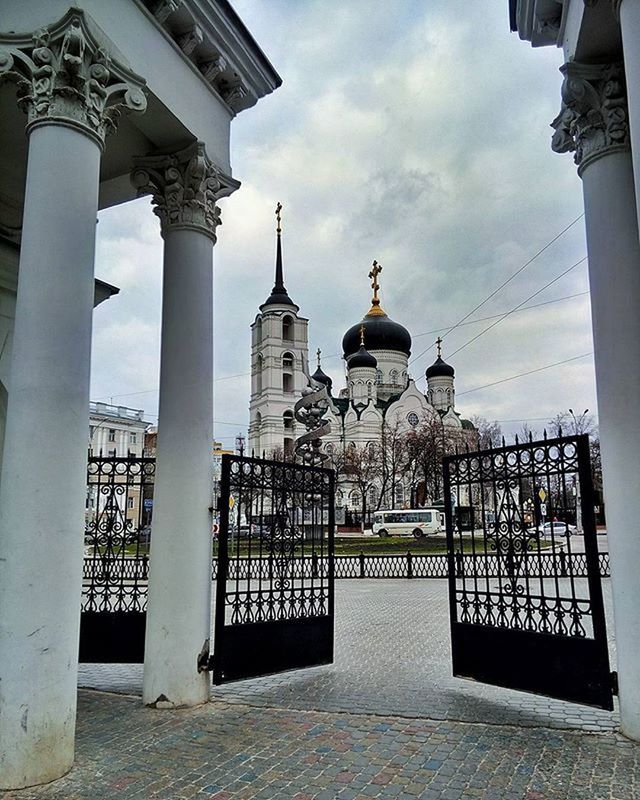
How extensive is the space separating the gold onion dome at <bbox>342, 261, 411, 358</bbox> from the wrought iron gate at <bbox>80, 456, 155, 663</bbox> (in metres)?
65.9

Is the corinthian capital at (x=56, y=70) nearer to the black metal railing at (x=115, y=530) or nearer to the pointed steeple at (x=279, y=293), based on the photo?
the black metal railing at (x=115, y=530)

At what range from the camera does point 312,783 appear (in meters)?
4.31

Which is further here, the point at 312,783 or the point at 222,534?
the point at 222,534

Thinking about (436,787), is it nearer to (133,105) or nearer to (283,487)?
(283,487)

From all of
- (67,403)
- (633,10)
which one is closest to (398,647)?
(67,403)

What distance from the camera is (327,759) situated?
4730 mm

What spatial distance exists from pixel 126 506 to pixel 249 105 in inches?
192

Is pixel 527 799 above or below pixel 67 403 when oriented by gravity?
below

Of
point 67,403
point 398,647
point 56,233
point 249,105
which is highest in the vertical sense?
point 249,105

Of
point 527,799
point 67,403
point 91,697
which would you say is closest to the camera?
point 527,799

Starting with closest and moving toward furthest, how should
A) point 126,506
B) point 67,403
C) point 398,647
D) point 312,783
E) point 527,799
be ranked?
point 527,799 < point 312,783 < point 67,403 < point 126,506 < point 398,647

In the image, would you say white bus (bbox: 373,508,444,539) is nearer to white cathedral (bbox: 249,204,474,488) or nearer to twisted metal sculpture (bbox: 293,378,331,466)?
twisted metal sculpture (bbox: 293,378,331,466)

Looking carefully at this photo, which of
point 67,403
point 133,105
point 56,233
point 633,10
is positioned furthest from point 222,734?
point 633,10

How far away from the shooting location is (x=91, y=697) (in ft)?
21.1
